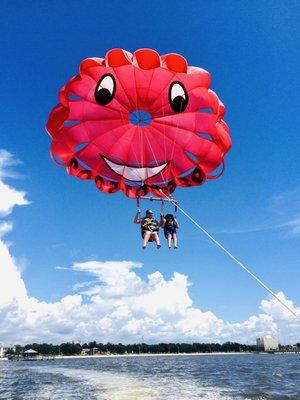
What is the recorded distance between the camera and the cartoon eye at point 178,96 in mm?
11336

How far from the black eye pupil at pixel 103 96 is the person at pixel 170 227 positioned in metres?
3.67

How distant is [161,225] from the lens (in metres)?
12.1

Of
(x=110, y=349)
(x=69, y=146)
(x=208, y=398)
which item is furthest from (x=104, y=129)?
(x=110, y=349)

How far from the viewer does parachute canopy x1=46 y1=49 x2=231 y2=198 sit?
11031 millimetres

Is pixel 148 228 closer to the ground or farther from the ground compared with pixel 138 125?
closer to the ground

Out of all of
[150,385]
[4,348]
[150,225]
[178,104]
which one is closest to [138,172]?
[150,225]

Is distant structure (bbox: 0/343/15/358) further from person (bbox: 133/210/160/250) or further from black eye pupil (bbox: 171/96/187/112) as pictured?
black eye pupil (bbox: 171/96/187/112)

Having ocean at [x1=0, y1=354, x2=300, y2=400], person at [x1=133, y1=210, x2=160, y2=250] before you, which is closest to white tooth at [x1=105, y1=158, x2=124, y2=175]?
person at [x1=133, y1=210, x2=160, y2=250]

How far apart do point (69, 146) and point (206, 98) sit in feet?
14.2

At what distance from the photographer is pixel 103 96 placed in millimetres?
11117

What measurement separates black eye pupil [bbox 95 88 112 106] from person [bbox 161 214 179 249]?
12.0ft

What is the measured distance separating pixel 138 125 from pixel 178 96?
1.94 metres

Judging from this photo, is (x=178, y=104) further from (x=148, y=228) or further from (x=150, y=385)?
(x=150, y=385)

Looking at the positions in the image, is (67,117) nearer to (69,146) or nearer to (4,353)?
(69,146)
